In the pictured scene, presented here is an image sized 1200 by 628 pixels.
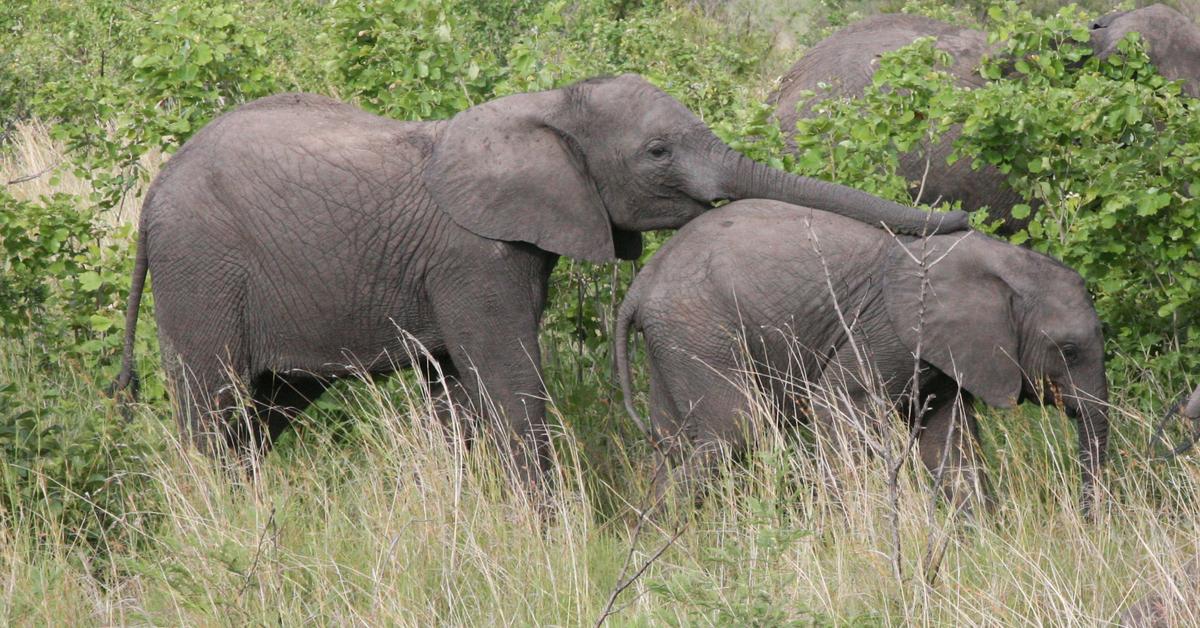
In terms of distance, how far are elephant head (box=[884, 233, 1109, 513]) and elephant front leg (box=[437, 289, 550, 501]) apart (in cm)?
127

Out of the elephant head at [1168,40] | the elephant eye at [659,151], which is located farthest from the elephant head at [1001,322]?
the elephant head at [1168,40]

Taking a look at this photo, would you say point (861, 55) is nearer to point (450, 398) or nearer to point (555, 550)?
point (450, 398)

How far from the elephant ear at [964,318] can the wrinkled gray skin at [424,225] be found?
0.16 meters

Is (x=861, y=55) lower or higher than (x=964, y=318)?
higher

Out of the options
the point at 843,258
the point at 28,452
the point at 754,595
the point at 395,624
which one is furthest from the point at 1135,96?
the point at 28,452

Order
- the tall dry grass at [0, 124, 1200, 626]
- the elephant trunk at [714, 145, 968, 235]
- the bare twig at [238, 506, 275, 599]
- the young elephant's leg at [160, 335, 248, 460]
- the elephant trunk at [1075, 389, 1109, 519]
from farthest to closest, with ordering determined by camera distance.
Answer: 1. the young elephant's leg at [160, 335, 248, 460]
2. the elephant trunk at [714, 145, 968, 235]
3. the elephant trunk at [1075, 389, 1109, 519]
4. the bare twig at [238, 506, 275, 599]
5. the tall dry grass at [0, 124, 1200, 626]

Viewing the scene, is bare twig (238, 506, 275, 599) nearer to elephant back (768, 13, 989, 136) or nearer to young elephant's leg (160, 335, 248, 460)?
young elephant's leg (160, 335, 248, 460)

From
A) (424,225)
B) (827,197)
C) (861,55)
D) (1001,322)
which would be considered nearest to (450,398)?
(424,225)

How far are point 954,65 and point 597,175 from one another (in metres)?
3.20

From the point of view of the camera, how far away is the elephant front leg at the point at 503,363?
251 inches

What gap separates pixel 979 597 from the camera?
15.6 feet

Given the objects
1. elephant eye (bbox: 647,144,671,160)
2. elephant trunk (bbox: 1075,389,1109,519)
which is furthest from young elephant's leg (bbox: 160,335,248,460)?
elephant trunk (bbox: 1075,389,1109,519)

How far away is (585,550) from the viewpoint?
5.34 m

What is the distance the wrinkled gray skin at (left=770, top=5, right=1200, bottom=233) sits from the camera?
347 inches
